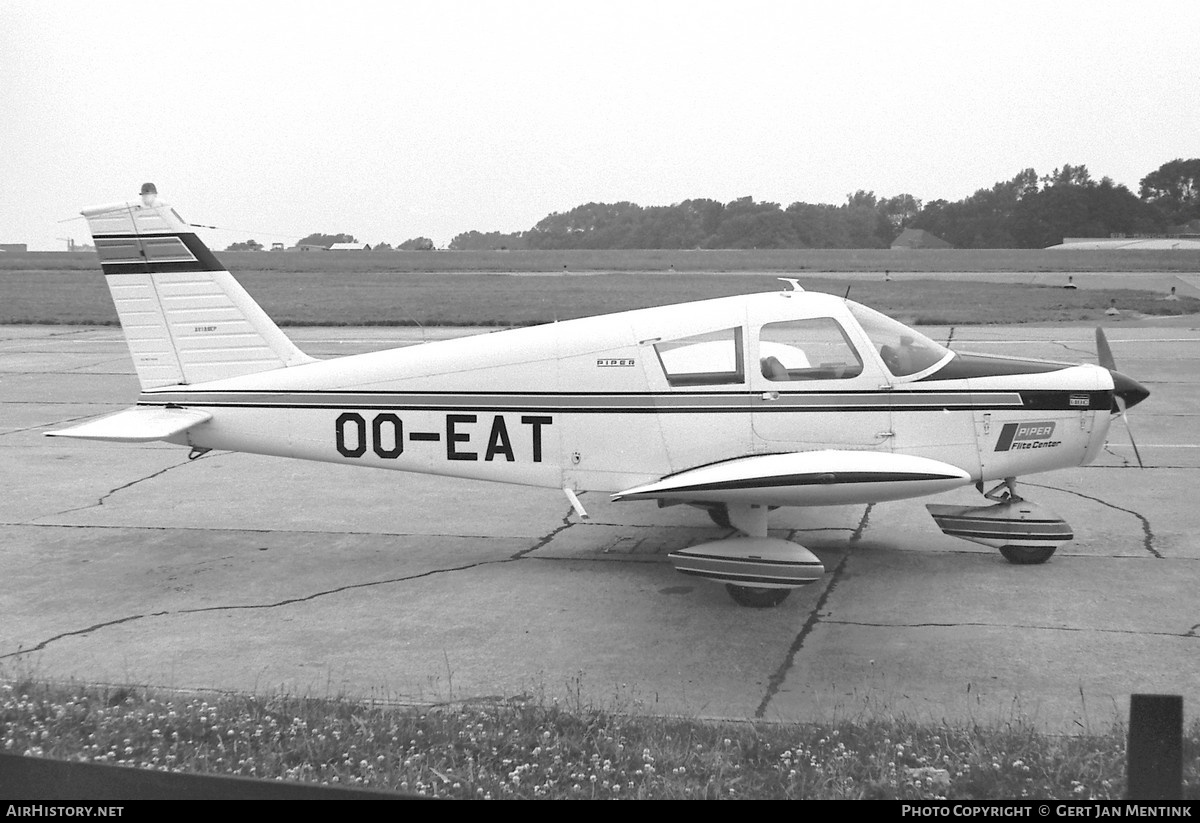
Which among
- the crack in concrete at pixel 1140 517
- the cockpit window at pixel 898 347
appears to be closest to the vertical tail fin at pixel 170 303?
the cockpit window at pixel 898 347

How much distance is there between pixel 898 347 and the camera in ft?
27.1

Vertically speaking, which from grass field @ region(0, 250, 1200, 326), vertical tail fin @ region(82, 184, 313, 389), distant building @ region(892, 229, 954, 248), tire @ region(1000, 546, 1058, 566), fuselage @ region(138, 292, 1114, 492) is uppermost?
vertical tail fin @ region(82, 184, 313, 389)

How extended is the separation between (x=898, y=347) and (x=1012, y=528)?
1601 mm

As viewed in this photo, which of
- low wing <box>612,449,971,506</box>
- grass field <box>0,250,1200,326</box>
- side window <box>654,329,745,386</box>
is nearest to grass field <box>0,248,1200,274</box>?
grass field <box>0,250,1200,326</box>

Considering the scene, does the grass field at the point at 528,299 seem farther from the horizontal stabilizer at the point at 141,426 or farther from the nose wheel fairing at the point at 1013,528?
the horizontal stabilizer at the point at 141,426

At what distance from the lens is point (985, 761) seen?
4.85 m

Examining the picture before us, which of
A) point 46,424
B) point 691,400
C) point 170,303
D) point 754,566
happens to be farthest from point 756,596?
point 46,424

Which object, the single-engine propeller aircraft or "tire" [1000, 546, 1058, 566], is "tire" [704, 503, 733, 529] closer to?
the single-engine propeller aircraft

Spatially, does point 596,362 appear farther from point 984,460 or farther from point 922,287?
point 922,287

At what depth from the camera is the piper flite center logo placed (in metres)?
8.10

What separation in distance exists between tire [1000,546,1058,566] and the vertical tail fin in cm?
595

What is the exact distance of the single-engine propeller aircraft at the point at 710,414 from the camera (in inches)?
309

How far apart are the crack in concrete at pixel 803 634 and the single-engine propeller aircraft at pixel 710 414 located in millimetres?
306
